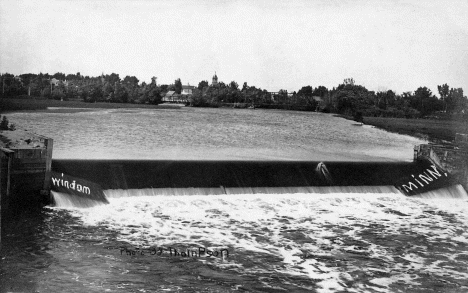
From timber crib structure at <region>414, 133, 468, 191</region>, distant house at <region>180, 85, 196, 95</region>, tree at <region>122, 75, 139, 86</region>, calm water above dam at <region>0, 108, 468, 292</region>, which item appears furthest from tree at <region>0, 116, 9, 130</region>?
timber crib structure at <region>414, 133, 468, 191</region>

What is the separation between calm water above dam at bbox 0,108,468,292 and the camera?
7.29 metres

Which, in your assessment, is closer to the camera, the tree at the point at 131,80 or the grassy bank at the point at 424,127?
the tree at the point at 131,80

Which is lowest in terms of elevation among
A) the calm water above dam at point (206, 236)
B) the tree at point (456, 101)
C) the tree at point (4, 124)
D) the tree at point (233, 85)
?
the calm water above dam at point (206, 236)

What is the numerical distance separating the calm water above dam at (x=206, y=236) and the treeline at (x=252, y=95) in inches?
23.8

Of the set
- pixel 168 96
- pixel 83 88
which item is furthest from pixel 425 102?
pixel 83 88

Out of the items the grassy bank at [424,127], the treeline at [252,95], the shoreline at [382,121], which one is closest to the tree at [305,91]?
the treeline at [252,95]

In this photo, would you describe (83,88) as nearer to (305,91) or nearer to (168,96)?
(168,96)

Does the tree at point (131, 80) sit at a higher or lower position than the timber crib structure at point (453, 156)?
higher

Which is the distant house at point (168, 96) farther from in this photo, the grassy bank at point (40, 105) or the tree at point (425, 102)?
the tree at point (425, 102)

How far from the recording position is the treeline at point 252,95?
12.5 meters

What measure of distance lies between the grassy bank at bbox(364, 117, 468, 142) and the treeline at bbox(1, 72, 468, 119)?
26 cm

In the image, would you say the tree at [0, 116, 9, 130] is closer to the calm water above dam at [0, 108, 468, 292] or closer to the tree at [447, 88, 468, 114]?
the calm water above dam at [0, 108, 468, 292]

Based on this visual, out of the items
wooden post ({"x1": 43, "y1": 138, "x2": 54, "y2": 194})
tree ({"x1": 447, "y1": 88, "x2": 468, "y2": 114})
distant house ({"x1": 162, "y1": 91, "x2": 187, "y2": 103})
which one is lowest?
wooden post ({"x1": 43, "y1": 138, "x2": 54, "y2": 194})

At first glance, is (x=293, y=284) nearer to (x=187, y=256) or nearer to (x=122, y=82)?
(x=187, y=256)
